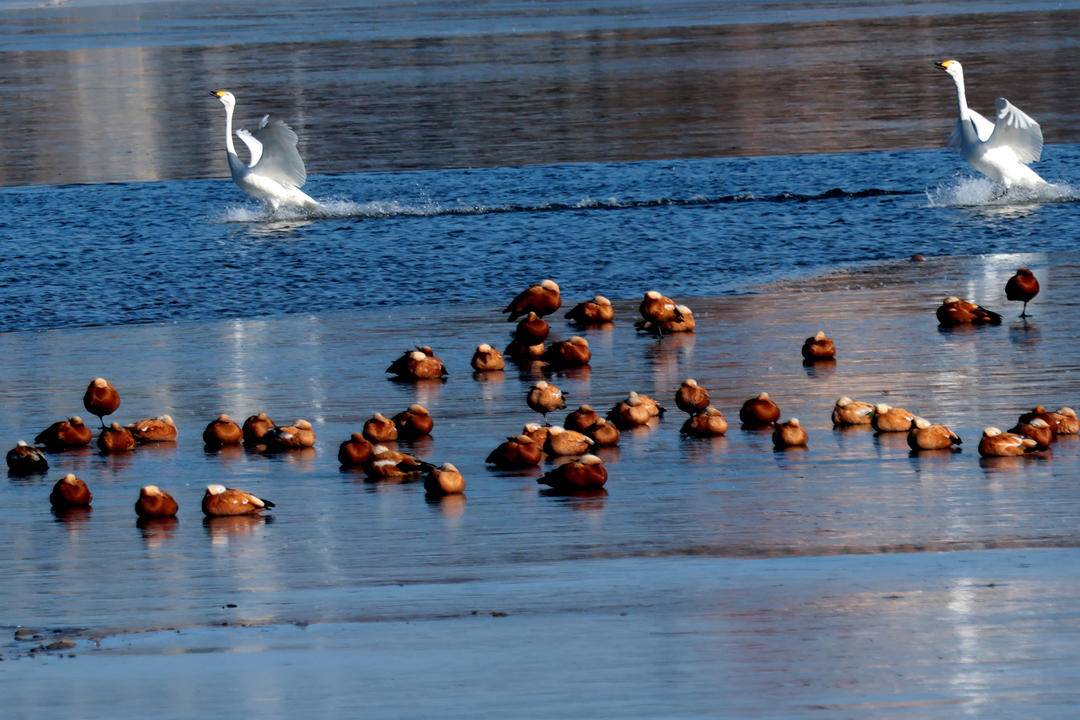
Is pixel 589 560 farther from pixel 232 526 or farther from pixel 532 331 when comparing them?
pixel 532 331

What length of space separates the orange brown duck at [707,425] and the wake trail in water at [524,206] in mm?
11239

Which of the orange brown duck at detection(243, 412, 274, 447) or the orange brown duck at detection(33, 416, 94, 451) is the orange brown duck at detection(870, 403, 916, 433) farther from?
the orange brown duck at detection(33, 416, 94, 451)

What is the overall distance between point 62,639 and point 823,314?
8450 millimetres

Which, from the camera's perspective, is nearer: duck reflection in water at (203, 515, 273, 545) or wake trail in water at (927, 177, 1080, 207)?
duck reflection in water at (203, 515, 273, 545)

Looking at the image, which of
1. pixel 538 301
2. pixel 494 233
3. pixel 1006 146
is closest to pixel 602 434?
pixel 538 301

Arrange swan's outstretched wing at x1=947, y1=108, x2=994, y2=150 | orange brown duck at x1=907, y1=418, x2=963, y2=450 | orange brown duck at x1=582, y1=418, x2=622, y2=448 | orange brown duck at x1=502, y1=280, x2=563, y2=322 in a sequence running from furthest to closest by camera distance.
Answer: swan's outstretched wing at x1=947, y1=108, x2=994, y2=150 → orange brown duck at x1=502, y1=280, x2=563, y2=322 → orange brown duck at x1=582, y1=418, x2=622, y2=448 → orange brown duck at x1=907, y1=418, x2=963, y2=450

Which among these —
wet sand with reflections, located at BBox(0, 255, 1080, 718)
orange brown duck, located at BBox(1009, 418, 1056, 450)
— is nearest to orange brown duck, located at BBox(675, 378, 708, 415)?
wet sand with reflections, located at BBox(0, 255, 1080, 718)

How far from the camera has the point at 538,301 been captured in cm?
1487

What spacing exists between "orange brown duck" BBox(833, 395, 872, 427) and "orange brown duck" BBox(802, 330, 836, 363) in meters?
1.83

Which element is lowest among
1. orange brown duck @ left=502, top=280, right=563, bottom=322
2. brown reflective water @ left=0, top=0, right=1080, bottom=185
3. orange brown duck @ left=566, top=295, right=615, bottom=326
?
orange brown duck @ left=566, top=295, right=615, bottom=326

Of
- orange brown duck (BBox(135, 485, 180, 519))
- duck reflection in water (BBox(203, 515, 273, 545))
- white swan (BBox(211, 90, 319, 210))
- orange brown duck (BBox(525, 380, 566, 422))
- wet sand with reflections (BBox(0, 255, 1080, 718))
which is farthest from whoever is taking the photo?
white swan (BBox(211, 90, 319, 210))

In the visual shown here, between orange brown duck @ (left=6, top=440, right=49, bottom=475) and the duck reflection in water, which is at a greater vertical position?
orange brown duck @ (left=6, top=440, right=49, bottom=475)

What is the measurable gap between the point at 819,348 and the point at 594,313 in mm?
2586

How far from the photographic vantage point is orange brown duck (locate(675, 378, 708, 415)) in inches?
446
